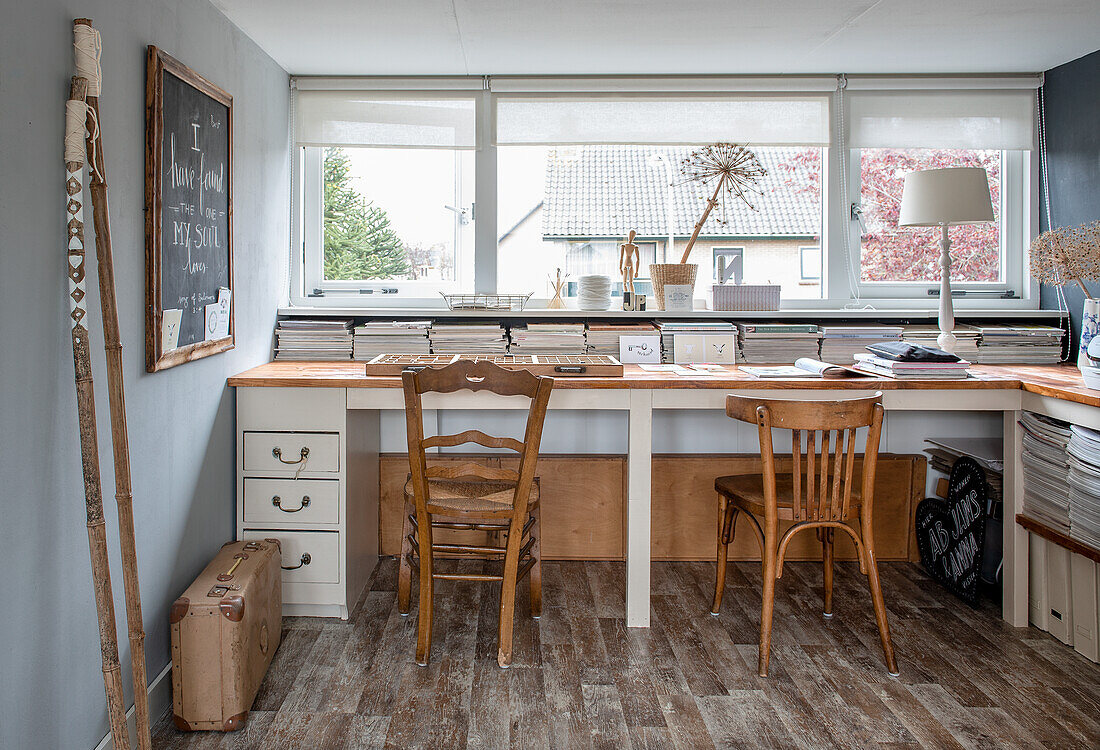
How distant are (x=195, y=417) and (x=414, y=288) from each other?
1403 mm

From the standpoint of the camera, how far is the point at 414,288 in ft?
12.3

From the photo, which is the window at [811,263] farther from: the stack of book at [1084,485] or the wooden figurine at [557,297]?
the stack of book at [1084,485]

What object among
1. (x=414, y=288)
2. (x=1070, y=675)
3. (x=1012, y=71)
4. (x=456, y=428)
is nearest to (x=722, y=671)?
(x=1070, y=675)

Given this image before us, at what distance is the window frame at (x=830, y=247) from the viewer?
3684mm

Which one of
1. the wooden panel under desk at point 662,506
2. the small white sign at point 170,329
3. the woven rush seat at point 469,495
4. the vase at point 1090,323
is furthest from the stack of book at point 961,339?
the small white sign at point 170,329

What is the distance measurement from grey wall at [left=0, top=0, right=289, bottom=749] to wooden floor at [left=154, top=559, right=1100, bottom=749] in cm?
44

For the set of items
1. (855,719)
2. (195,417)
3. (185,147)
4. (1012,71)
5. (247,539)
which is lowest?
(855,719)

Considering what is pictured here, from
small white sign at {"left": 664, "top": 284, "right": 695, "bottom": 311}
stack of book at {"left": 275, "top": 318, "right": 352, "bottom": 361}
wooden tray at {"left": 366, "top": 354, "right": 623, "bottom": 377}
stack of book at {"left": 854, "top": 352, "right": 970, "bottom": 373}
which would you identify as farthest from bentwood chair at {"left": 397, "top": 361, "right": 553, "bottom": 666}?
stack of book at {"left": 854, "top": 352, "right": 970, "bottom": 373}

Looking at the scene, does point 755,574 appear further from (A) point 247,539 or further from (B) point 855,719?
(A) point 247,539

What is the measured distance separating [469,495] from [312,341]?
1.20 metres

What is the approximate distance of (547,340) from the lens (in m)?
3.42

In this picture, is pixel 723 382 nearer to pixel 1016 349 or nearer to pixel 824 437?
pixel 824 437

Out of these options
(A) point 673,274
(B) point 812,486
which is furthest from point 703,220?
(B) point 812,486

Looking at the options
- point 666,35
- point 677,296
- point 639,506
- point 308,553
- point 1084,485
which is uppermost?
point 666,35
